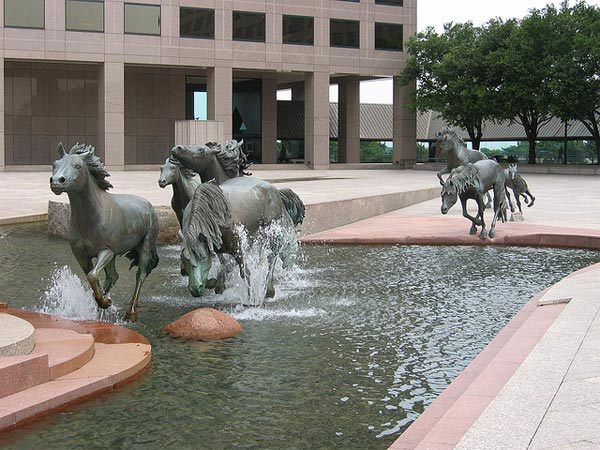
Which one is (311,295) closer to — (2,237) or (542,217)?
(2,237)

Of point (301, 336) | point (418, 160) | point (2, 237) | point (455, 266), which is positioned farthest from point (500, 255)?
point (418, 160)

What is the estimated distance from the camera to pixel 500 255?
16344 mm

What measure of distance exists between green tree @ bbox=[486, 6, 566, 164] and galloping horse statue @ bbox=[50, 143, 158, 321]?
4597 cm

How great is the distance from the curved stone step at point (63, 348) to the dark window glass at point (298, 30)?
53620mm

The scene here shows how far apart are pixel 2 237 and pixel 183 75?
1769 inches

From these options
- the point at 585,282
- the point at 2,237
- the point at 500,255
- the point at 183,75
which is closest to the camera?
the point at 585,282

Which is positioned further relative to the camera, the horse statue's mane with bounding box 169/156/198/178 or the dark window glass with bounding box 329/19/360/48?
the dark window glass with bounding box 329/19/360/48

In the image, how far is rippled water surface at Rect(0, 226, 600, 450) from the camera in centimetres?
596

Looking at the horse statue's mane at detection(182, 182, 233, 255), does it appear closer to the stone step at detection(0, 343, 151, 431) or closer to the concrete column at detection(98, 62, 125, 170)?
the stone step at detection(0, 343, 151, 431)

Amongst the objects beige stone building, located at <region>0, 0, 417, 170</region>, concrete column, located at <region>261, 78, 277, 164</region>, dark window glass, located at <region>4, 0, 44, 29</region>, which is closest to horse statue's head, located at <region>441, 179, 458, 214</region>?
beige stone building, located at <region>0, 0, 417, 170</region>

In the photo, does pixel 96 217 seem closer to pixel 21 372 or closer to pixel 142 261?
pixel 142 261

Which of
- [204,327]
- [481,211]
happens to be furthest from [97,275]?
[481,211]

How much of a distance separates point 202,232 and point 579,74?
46633 millimetres

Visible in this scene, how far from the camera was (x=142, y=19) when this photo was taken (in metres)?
55.1
